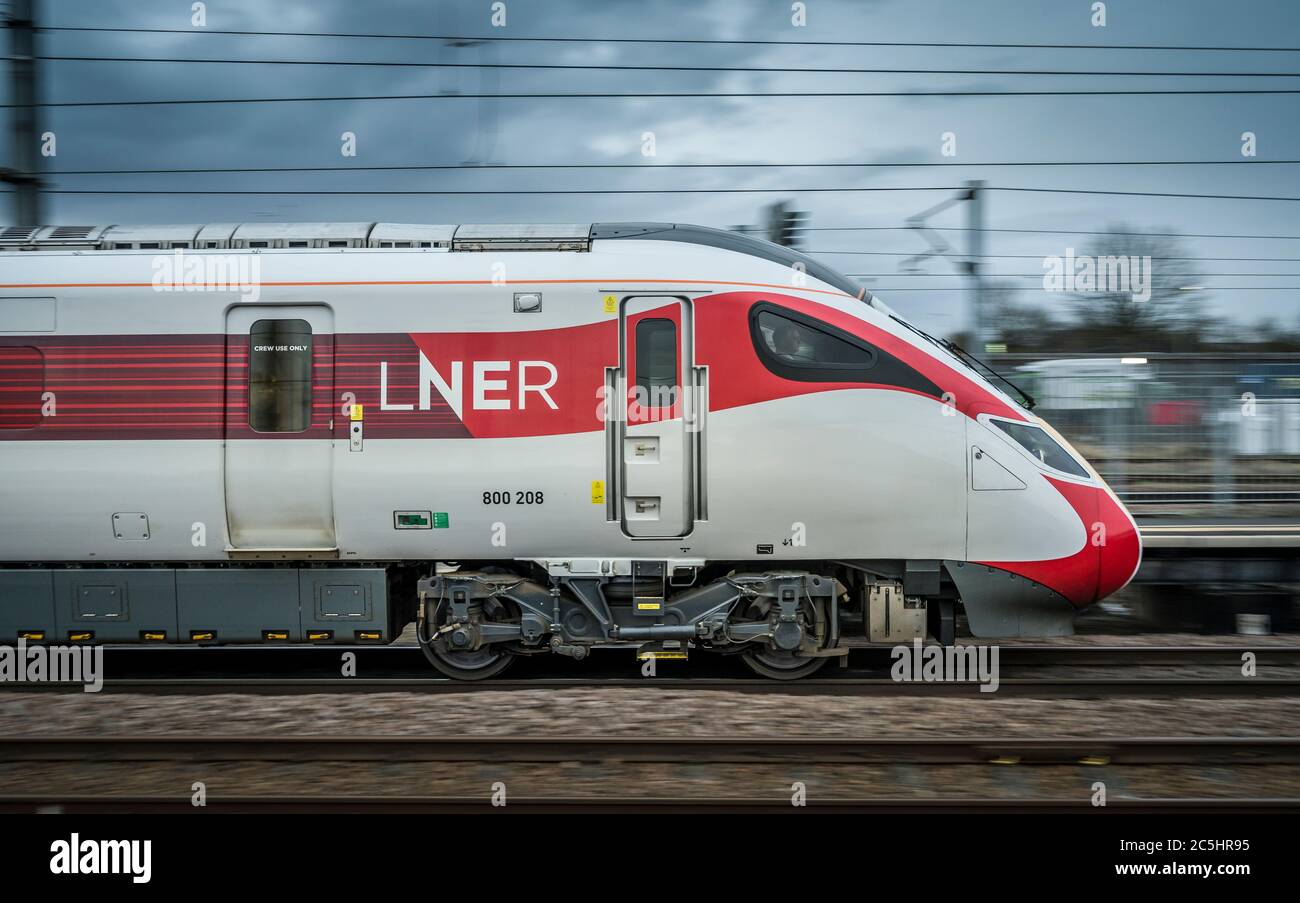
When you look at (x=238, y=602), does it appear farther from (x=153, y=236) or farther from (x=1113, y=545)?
(x=1113, y=545)

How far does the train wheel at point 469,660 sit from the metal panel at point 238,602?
1.07 m

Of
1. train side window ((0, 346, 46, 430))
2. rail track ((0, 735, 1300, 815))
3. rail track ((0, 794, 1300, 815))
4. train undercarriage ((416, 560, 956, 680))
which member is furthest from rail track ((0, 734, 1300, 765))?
train side window ((0, 346, 46, 430))

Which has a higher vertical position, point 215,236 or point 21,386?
point 215,236

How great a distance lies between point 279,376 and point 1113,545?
6.51 m

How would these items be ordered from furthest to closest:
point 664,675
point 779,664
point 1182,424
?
point 1182,424
point 664,675
point 779,664

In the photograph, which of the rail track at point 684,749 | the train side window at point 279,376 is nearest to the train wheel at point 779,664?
the rail track at point 684,749

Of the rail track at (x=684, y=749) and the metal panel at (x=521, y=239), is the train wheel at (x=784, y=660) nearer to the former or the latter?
the rail track at (x=684, y=749)

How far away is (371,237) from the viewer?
7590 mm

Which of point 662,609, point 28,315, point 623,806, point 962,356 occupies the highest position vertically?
point 28,315

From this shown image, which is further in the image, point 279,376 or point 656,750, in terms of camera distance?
point 279,376

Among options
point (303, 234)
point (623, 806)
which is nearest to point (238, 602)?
point (303, 234)

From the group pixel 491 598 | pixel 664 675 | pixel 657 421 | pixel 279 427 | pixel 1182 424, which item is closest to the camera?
pixel 657 421

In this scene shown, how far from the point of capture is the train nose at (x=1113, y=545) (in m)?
7.24
